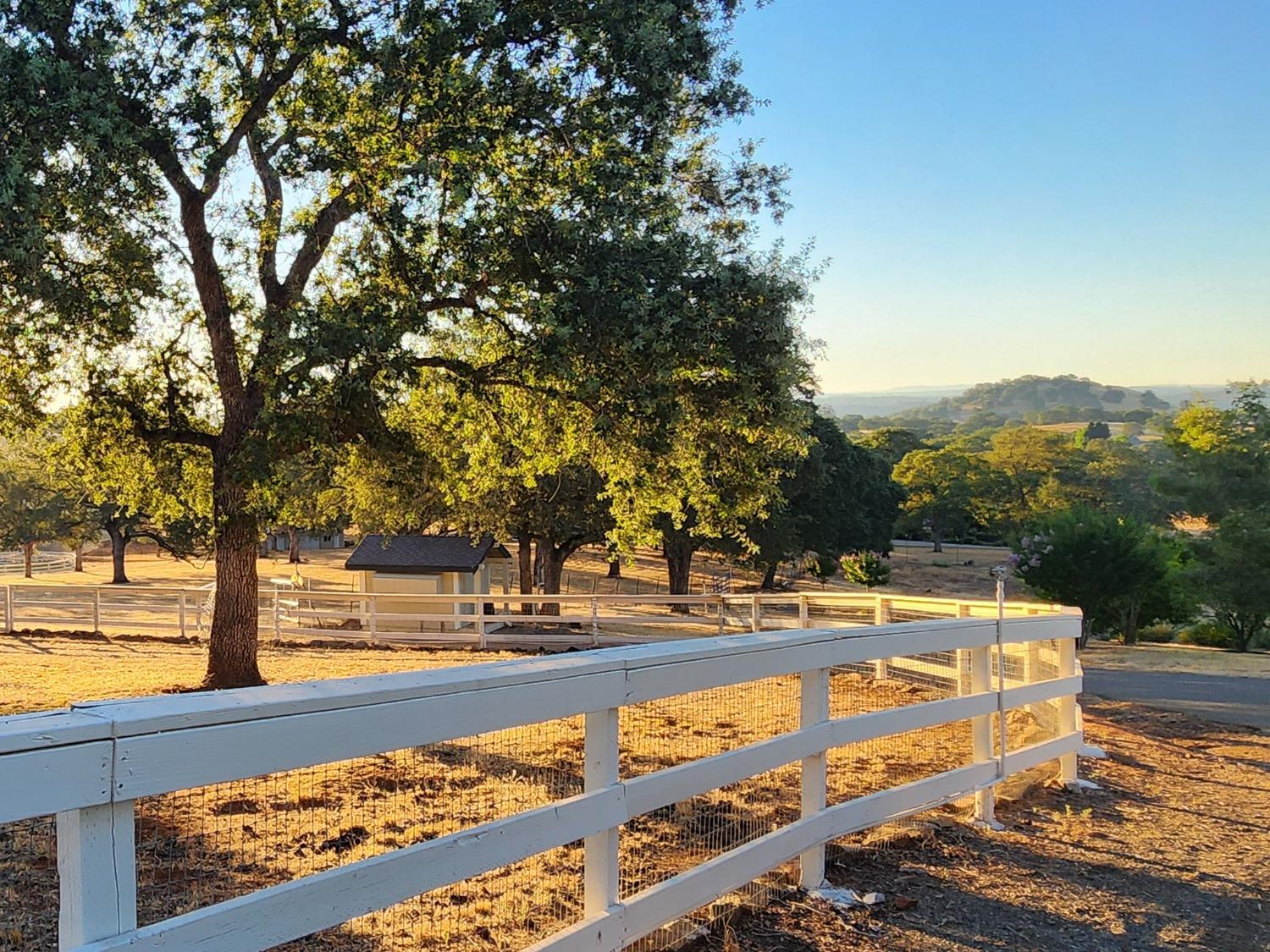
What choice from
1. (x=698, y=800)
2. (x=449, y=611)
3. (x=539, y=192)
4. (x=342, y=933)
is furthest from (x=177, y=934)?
(x=449, y=611)

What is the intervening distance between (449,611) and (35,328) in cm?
1656

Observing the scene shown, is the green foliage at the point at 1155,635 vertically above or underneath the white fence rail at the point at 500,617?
underneath

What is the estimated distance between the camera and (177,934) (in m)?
2.02

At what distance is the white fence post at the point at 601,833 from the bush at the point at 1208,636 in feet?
111

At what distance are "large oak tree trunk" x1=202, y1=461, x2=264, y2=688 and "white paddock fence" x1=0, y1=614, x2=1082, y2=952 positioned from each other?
6276mm

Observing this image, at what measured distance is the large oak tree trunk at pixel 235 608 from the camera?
38.9 feet

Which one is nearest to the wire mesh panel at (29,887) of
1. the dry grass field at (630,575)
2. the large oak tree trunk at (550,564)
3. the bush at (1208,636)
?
the large oak tree trunk at (550,564)

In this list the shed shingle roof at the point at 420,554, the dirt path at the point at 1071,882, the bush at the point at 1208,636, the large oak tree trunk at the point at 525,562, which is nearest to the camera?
the dirt path at the point at 1071,882

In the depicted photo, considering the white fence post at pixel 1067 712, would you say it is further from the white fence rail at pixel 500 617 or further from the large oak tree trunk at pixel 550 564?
the large oak tree trunk at pixel 550 564

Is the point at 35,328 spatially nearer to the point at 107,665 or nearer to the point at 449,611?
the point at 107,665

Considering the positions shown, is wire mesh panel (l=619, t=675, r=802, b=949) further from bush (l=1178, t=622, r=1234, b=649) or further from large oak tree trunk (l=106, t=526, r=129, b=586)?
large oak tree trunk (l=106, t=526, r=129, b=586)

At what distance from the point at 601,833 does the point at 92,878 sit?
1621mm

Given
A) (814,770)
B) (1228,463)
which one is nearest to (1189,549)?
(1228,463)

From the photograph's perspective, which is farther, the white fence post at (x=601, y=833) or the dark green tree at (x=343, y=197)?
the dark green tree at (x=343, y=197)
